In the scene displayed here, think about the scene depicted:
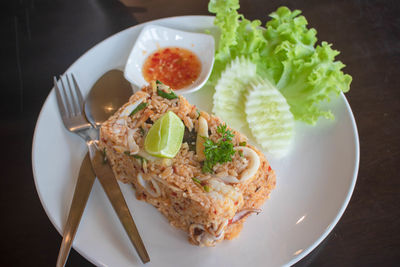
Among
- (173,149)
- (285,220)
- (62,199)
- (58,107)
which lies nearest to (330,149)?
(285,220)

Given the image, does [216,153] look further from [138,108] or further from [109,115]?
[109,115]

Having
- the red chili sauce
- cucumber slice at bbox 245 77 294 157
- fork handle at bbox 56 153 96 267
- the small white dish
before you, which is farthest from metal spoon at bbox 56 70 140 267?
cucumber slice at bbox 245 77 294 157

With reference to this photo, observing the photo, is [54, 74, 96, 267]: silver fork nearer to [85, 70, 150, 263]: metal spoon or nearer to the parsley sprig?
[85, 70, 150, 263]: metal spoon

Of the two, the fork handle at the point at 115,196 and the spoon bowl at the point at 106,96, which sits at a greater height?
the spoon bowl at the point at 106,96

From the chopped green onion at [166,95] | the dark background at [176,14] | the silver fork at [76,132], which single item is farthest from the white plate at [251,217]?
the chopped green onion at [166,95]

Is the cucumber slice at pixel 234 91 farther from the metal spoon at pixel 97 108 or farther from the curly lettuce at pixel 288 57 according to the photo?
the metal spoon at pixel 97 108

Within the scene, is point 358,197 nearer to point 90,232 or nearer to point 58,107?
point 90,232
